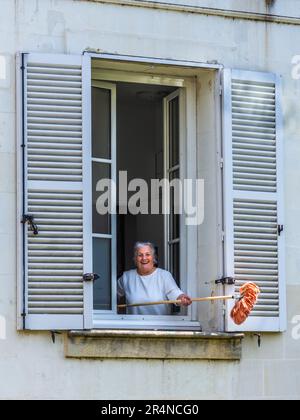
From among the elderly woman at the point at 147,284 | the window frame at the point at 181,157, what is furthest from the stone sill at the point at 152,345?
the elderly woman at the point at 147,284

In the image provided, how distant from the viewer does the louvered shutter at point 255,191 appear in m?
11.9

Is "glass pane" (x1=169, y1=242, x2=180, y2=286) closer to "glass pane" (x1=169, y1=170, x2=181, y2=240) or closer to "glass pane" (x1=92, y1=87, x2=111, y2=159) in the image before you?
"glass pane" (x1=169, y1=170, x2=181, y2=240)

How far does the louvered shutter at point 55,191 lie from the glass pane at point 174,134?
3.45ft

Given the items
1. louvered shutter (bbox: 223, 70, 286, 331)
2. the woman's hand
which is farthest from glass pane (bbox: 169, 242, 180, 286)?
louvered shutter (bbox: 223, 70, 286, 331)

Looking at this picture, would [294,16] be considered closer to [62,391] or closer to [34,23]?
[34,23]

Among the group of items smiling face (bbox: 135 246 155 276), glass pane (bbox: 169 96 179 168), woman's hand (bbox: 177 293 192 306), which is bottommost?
A: woman's hand (bbox: 177 293 192 306)

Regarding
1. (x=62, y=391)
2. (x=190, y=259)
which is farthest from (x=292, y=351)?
(x=62, y=391)

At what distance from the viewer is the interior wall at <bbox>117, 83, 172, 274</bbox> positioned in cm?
1291

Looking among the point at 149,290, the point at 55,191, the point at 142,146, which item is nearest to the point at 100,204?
the point at 55,191

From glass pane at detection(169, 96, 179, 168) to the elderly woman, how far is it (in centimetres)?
69

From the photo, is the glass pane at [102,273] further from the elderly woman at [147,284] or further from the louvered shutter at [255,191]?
the louvered shutter at [255,191]

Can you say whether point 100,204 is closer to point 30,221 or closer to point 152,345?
point 30,221

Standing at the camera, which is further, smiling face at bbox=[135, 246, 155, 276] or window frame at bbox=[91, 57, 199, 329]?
smiling face at bbox=[135, 246, 155, 276]
